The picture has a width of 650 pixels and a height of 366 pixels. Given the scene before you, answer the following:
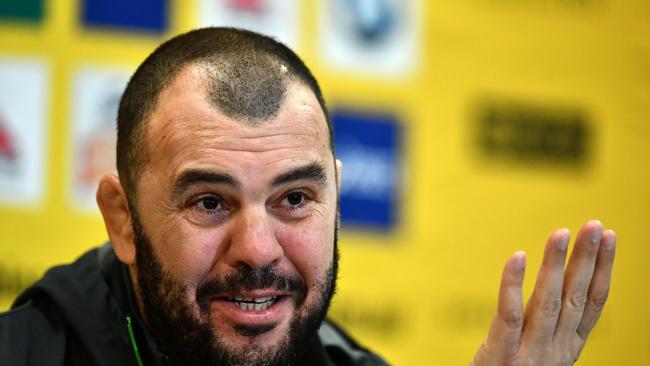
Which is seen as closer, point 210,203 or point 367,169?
point 210,203

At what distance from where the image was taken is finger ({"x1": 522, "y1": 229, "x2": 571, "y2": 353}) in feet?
5.59

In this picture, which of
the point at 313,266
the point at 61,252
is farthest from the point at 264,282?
the point at 61,252

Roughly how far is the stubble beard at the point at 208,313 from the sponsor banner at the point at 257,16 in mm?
1476

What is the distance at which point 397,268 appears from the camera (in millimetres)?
3412

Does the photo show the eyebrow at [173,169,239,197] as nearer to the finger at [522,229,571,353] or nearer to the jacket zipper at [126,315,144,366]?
the jacket zipper at [126,315,144,366]

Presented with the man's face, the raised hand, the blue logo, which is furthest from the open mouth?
the blue logo

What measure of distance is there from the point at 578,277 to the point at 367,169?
5.51ft

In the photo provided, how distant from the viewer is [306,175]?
5.96 feet

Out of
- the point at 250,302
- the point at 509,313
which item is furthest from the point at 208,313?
the point at 509,313

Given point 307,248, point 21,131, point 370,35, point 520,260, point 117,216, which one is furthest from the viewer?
point 370,35

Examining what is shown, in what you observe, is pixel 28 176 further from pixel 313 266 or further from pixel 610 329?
pixel 610 329

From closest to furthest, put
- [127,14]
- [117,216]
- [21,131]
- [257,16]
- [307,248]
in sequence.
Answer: [307,248] < [117,216] < [21,131] < [127,14] < [257,16]

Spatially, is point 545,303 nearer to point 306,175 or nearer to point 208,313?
point 306,175

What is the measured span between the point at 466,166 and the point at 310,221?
1.81m
